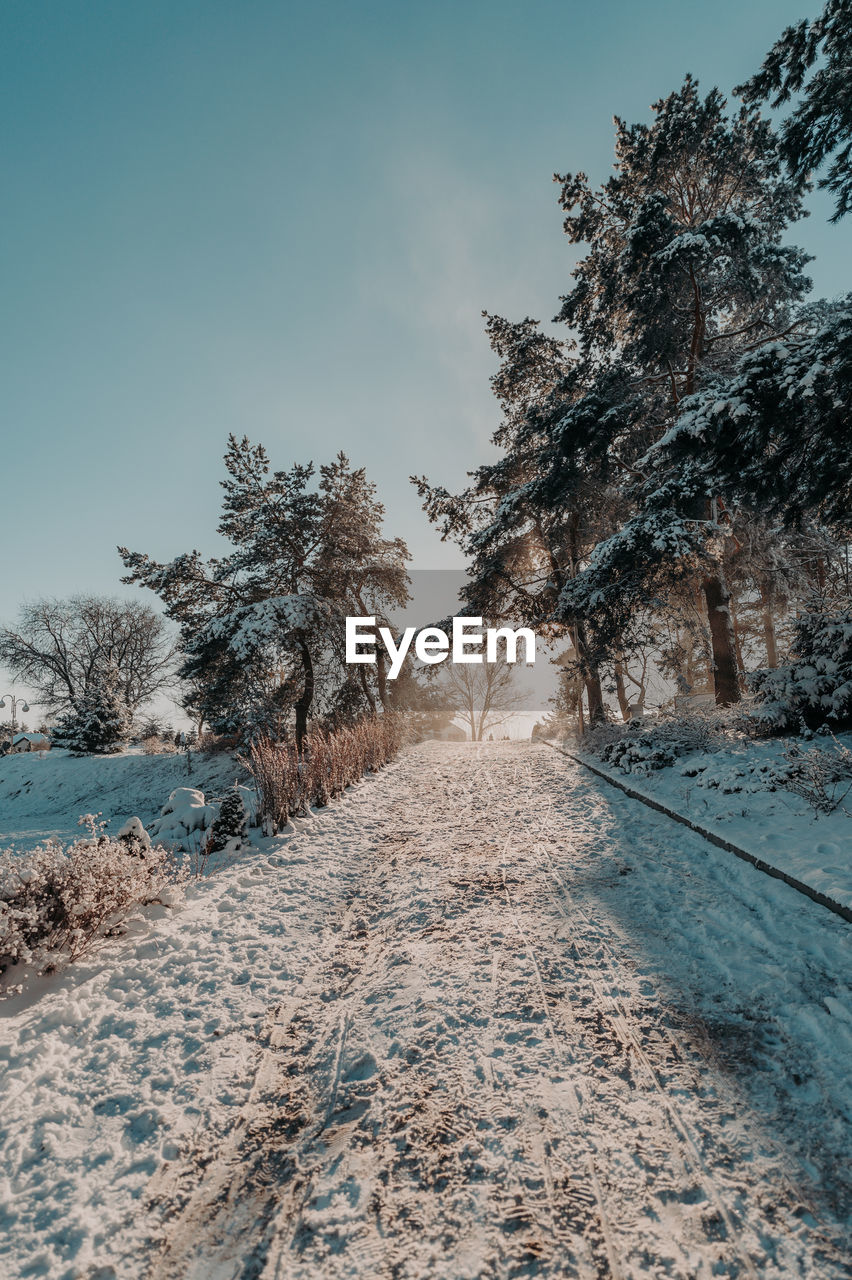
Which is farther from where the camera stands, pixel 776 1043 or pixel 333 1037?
pixel 333 1037

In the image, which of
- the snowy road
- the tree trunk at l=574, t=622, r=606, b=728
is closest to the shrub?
the snowy road

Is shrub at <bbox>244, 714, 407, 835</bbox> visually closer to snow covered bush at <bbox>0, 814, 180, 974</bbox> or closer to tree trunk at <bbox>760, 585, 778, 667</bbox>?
snow covered bush at <bbox>0, 814, 180, 974</bbox>

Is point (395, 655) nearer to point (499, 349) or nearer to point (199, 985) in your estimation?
point (499, 349)

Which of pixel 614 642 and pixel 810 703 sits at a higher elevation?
pixel 614 642

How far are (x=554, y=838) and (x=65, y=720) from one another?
2665 centimetres

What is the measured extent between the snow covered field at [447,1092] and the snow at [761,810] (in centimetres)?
38

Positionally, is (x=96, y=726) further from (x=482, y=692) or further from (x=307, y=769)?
(x=482, y=692)

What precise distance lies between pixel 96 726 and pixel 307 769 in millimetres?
20401

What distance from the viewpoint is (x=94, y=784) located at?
20.3m

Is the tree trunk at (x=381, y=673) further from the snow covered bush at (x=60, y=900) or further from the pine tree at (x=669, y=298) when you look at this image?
the snow covered bush at (x=60, y=900)

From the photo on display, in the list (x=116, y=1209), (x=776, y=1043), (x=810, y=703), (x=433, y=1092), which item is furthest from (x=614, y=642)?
(x=116, y=1209)

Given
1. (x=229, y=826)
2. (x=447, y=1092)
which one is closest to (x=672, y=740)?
(x=229, y=826)

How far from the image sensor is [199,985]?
134 inches

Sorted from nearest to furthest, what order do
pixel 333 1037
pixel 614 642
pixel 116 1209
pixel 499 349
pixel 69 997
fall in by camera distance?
pixel 116 1209
pixel 333 1037
pixel 69 997
pixel 614 642
pixel 499 349
